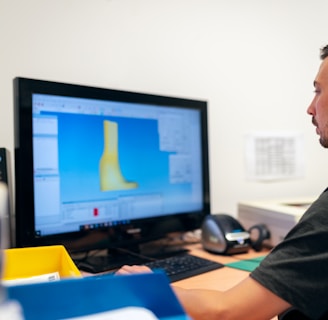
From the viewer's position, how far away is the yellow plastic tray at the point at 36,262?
597 mm

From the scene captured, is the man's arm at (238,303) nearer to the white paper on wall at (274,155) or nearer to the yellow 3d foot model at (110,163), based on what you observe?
the yellow 3d foot model at (110,163)

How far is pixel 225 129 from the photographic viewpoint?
1512 millimetres

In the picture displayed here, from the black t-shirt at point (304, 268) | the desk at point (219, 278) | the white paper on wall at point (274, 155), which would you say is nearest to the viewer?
the black t-shirt at point (304, 268)

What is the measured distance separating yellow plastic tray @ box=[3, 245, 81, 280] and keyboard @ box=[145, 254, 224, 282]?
34 centimetres

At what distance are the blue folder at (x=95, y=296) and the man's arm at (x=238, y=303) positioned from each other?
200 mm

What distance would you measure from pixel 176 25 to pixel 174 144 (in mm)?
479

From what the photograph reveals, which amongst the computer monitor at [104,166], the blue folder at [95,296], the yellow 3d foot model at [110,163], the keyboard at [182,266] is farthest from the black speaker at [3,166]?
the blue folder at [95,296]

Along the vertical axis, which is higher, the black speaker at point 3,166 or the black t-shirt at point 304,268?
the black speaker at point 3,166

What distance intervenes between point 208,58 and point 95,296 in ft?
3.90

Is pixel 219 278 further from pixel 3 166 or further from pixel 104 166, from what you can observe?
pixel 3 166

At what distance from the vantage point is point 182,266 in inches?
38.5

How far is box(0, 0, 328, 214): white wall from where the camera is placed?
110 centimetres

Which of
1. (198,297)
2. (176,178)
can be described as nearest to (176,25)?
(176,178)

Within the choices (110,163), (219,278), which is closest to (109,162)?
(110,163)
